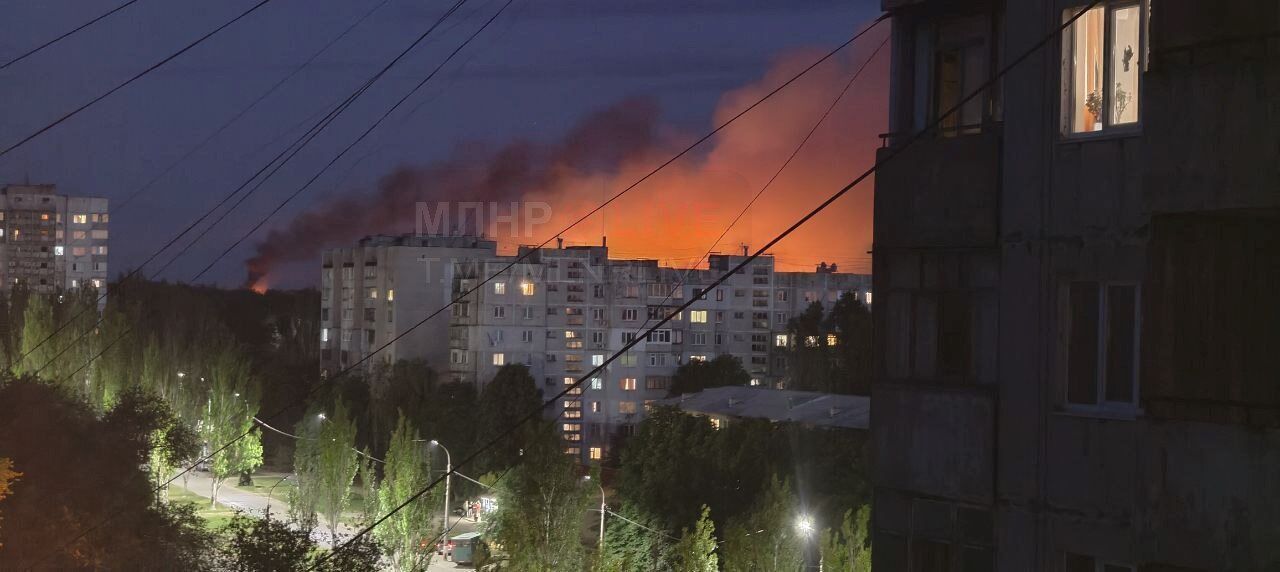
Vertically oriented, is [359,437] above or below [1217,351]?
below

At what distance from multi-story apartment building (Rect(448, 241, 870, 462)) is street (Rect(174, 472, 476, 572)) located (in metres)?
19.0

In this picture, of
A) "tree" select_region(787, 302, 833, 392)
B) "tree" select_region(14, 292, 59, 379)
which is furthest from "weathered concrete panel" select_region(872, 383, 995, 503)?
"tree" select_region(787, 302, 833, 392)

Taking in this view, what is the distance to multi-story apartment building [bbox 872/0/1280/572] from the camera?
5.56 m

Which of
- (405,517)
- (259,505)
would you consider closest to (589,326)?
(259,505)

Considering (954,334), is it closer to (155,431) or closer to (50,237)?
(155,431)

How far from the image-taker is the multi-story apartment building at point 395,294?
281 ft

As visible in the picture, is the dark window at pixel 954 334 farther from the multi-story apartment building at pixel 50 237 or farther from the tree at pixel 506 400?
the multi-story apartment building at pixel 50 237

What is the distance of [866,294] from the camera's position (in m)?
90.6

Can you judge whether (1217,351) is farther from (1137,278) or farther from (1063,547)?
(1063,547)

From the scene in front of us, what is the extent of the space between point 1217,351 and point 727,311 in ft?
253

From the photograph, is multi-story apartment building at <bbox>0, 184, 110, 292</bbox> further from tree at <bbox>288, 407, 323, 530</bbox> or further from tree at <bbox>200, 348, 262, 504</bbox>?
tree at <bbox>288, 407, 323, 530</bbox>

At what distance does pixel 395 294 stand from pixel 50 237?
66.3 m

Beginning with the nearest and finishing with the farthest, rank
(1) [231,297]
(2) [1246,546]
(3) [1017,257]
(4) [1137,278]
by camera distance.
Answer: (2) [1246,546] < (4) [1137,278] < (3) [1017,257] < (1) [231,297]

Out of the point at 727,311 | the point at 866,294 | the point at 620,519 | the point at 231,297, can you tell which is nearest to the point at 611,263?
the point at 727,311
